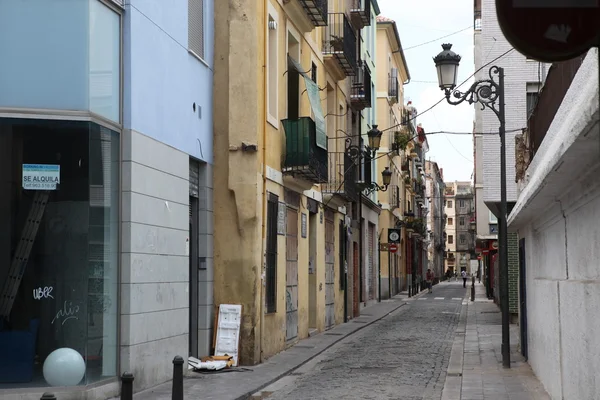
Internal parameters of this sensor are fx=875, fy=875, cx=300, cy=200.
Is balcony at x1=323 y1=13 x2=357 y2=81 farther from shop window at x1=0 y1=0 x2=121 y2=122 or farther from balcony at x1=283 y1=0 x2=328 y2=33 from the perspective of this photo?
shop window at x1=0 y1=0 x2=121 y2=122

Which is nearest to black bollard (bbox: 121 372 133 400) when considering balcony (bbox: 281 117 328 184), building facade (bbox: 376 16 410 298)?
balcony (bbox: 281 117 328 184)

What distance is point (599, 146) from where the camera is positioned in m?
5.57

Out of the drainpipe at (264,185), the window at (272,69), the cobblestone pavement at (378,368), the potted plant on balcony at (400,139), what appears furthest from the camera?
the potted plant on balcony at (400,139)

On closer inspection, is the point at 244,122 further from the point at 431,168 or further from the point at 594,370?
the point at 431,168

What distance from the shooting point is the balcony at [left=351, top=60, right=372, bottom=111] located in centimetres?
2928

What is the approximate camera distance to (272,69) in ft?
57.0

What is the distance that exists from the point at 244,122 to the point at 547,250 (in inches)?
254

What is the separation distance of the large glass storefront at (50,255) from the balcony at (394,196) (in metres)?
38.6

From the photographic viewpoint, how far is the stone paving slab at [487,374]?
1188 centimetres

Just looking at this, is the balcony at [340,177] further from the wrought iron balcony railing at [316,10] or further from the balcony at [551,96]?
the balcony at [551,96]

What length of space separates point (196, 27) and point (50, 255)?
5925 mm

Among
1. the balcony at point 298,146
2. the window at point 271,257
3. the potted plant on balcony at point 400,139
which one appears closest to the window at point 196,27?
the balcony at point 298,146

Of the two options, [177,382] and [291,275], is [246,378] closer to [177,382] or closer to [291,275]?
[291,275]

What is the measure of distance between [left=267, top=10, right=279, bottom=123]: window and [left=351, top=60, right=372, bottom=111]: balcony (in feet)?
38.7
